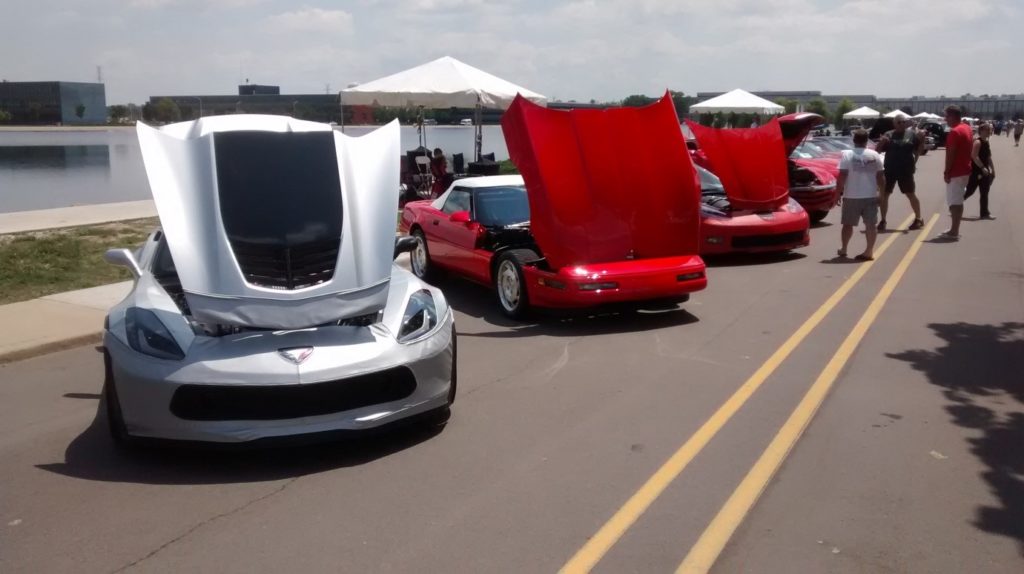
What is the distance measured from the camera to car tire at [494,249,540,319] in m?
8.51

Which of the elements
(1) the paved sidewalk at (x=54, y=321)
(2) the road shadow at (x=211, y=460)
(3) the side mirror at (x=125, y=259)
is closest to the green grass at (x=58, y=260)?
(1) the paved sidewalk at (x=54, y=321)

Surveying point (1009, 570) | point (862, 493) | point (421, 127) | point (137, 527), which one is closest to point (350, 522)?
point (137, 527)

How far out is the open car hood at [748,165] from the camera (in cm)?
1253

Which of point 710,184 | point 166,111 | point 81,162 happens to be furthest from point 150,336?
point 81,162

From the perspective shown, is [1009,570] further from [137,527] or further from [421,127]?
[421,127]

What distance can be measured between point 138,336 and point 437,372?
5.40ft

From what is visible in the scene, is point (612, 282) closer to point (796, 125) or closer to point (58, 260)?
point (58, 260)

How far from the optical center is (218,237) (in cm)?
516

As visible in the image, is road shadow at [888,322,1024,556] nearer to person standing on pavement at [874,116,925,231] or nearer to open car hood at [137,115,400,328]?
open car hood at [137,115,400,328]

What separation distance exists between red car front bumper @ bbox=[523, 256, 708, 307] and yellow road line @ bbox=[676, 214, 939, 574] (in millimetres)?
1586

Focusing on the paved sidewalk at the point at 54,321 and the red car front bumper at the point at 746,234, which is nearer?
the paved sidewalk at the point at 54,321

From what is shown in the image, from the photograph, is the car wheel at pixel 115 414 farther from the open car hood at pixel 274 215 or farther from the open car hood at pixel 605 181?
the open car hood at pixel 605 181

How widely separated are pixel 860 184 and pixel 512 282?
5.74 metres

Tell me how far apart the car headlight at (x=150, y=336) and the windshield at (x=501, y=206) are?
5046mm
